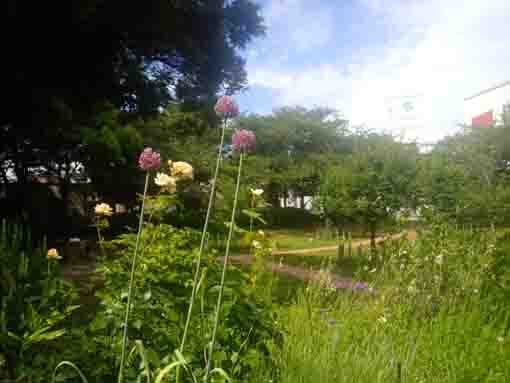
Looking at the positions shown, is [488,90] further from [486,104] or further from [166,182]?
[166,182]

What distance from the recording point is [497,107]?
872 inches

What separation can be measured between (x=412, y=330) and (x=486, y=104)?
24.5 metres

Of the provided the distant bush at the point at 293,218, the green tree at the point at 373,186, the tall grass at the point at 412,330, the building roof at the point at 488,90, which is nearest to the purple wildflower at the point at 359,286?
the tall grass at the point at 412,330

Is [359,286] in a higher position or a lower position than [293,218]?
lower

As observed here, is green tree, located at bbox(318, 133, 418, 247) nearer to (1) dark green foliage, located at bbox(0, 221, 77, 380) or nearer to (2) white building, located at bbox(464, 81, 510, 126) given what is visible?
(1) dark green foliage, located at bbox(0, 221, 77, 380)

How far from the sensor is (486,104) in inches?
904

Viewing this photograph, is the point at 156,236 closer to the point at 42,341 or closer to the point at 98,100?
the point at 42,341

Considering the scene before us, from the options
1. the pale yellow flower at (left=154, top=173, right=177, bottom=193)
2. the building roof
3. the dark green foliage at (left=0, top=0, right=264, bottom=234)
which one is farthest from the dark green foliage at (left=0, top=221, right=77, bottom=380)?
the building roof

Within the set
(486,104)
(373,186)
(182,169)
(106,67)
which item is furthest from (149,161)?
(486,104)

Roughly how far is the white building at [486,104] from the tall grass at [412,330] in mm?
20232

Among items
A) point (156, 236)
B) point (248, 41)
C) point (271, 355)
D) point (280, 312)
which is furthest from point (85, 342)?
point (248, 41)

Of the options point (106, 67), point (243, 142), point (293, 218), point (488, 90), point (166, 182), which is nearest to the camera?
point (243, 142)

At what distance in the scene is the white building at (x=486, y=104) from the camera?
21766 millimetres

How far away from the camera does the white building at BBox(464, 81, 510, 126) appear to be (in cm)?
2177
